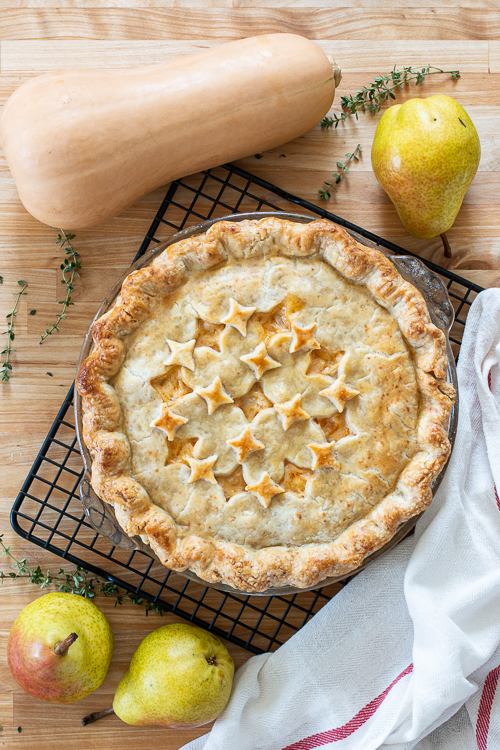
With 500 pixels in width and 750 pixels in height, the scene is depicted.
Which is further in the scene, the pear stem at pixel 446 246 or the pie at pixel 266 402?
the pear stem at pixel 446 246

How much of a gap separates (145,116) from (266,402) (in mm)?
982

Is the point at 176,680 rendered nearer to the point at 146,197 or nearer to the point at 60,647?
the point at 60,647

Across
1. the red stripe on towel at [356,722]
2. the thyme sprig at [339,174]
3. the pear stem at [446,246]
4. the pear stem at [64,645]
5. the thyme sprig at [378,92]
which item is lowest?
the red stripe on towel at [356,722]

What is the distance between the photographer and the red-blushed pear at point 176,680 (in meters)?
2.02

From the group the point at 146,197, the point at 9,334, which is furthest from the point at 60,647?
the point at 146,197

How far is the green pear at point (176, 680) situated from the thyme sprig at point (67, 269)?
3.61 ft

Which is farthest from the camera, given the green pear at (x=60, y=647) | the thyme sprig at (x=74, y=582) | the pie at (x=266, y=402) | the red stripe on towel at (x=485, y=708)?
the thyme sprig at (x=74, y=582)

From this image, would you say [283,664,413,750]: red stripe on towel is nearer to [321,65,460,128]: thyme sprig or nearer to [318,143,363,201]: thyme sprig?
[318,143,363,201]: thyme sprig

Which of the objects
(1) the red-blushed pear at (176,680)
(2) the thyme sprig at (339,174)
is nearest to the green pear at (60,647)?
(1) the red-blushed pear at (176,680)

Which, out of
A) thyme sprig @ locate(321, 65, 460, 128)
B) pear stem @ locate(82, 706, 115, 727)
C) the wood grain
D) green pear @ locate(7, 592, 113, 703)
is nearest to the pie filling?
green pear @ locate(7, 592, 113, 703)

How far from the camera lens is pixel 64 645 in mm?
1943

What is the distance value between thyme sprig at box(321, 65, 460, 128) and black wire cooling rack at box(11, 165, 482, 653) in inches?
14.2

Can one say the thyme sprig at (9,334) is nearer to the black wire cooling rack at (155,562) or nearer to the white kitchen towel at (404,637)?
the black wire cooling rack at (155,562)

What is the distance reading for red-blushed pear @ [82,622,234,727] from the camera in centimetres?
202
